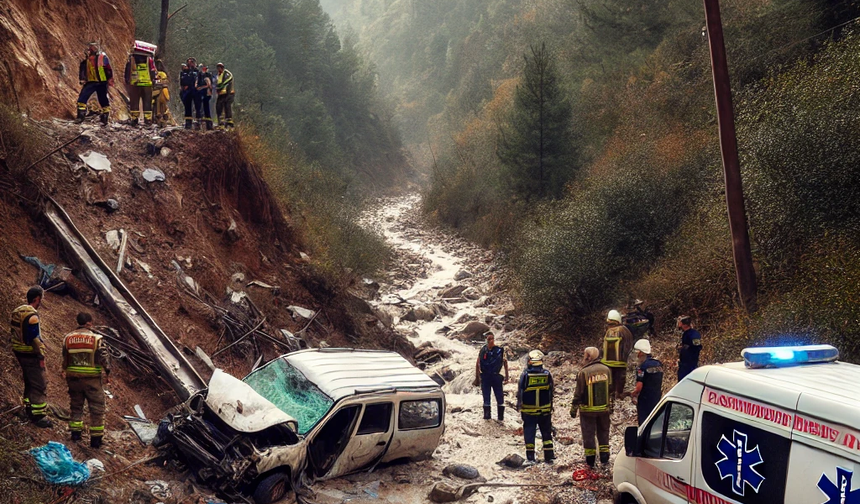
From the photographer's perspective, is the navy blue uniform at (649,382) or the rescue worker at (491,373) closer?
the navy blue uniform at (649,382)

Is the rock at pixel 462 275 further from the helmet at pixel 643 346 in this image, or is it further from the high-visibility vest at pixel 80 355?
the high-visibility vest at pixel 80 355

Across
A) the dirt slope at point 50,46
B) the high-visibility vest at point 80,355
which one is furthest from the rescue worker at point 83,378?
the dirt slope at point 50,46

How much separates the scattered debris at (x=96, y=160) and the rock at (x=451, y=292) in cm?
1252

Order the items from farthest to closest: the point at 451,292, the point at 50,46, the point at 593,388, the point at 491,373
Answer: the point at 451,292 → the point at 50,46 → the point at 491,373 → the point at 593,388

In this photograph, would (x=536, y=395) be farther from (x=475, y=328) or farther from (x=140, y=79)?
(x=140, y=79)

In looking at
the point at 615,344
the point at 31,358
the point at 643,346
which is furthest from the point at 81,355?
the point at 615,344

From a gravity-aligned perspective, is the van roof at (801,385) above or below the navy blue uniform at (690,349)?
above

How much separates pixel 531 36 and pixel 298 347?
50.6m

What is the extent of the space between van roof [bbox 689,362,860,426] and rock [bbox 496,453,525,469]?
3982 mm

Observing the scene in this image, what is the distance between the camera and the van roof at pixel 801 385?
3.97 m

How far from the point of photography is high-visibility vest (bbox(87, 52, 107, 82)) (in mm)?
13227

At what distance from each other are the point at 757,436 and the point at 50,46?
16246 millimetres

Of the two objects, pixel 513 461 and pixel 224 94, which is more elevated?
pixel 224 94

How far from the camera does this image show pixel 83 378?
21.9 feet
